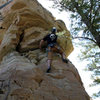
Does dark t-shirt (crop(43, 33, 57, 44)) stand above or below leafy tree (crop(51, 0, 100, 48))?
below

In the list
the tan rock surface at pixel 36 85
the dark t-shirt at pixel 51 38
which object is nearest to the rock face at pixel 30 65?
the tan rock surface at pixel 36 85

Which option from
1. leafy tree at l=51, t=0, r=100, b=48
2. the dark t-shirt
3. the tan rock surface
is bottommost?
the tan rock surface

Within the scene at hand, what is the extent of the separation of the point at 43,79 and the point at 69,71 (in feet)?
5.39

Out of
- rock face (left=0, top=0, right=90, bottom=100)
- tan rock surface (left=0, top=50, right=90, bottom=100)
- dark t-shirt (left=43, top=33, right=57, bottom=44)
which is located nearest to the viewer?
tan rock surface (left=0, top=50, right=90, bottom=100)

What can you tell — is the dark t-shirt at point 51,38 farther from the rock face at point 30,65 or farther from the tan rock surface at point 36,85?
the tan rock surface at point 36,85

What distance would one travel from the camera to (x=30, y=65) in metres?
5.83

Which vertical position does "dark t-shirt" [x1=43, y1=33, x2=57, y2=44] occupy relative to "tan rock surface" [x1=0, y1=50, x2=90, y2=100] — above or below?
above

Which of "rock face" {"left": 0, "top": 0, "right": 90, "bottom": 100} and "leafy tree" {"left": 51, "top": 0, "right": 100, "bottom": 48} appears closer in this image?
"rock face" {"left": 0, "top": 0, "right": 90, "bottom": 100}

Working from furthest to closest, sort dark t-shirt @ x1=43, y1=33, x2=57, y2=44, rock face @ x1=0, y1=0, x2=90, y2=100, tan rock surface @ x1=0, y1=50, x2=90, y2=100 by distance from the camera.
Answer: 1. dark t-shirt @ x1=43, y1=33, x2=57, y2=44
2. rock face @ x1=0, y1=0, x2=90, y2=100
3. tan rock surface @ x1=0, y1=50, x2=90, y2=100

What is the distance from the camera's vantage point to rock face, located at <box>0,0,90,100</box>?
462cm

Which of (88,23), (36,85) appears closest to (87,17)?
(88,23)

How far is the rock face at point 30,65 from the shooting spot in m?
4.62

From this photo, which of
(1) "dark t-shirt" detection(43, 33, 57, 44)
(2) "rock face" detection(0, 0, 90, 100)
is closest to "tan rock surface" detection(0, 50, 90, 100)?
(2) "rock face" detection(0, 0, 90, 100)

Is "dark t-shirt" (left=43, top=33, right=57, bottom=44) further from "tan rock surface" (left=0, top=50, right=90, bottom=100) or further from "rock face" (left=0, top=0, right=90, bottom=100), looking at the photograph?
"tan rock surface" (left=0, top=50, right=90, bottom=100)
